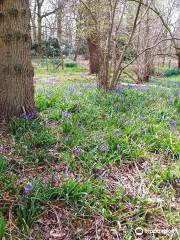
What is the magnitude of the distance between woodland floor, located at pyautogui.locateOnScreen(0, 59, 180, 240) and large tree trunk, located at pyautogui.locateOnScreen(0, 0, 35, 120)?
28cm

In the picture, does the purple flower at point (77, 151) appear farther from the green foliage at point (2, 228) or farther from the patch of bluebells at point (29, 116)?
the green foliage at point (2, 228)

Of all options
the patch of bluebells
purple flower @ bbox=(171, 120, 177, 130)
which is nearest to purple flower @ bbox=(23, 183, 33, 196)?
the patch of bluebells

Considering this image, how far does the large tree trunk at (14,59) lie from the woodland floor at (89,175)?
0.28 metres

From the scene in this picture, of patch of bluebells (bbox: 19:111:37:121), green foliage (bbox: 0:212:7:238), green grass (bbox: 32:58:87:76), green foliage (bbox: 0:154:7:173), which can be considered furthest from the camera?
green grass (bbox: 32:58:87:76)

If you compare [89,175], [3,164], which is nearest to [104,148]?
[89,175]

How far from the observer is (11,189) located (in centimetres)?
250

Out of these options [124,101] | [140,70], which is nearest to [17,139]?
[124,101]

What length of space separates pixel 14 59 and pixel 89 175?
1744 mm

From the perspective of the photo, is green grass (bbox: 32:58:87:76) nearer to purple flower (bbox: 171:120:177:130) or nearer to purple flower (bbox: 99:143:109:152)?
purple flower (bbox: 171:120:177:130)

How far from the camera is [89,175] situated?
114 inches

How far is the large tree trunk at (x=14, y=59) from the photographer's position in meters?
3.78

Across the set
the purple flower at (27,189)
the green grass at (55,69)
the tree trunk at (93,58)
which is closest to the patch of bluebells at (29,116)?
the purple flower at (27,189)

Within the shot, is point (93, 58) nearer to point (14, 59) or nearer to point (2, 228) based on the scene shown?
point (14, 59)

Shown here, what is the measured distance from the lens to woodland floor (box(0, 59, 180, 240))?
233 cm
